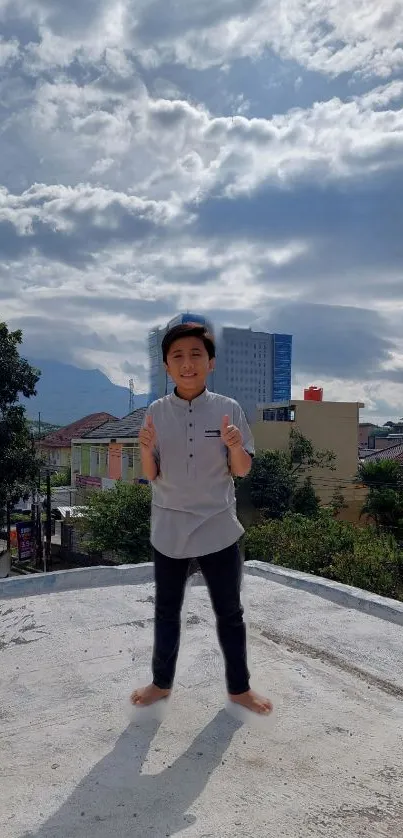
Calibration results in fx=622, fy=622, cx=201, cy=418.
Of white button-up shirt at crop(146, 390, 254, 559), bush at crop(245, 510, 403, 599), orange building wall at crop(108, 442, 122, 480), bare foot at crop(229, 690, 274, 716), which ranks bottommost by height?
orange building wall at crop(108, 442, 122, 480)

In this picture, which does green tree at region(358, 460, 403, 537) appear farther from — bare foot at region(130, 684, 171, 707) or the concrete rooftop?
bare foot at region(130, 684, 171, 707)

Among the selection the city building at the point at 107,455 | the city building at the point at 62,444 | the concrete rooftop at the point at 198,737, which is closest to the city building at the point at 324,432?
the city building at the point at 107,455

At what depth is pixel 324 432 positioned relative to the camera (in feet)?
74.2

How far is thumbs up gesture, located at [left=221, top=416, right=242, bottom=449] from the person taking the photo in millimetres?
2023

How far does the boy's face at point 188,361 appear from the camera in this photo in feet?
6.75

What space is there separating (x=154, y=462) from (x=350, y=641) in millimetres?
1231

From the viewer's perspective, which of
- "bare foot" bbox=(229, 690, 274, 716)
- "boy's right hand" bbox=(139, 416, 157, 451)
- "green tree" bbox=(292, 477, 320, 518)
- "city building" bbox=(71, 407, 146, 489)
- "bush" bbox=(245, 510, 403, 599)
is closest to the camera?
"bare foot" bbox=(229, 690, 274, 716)

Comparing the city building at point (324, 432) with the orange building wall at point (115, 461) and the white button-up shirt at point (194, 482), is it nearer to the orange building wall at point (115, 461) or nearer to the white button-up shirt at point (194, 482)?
the orange building wall at point (115, 461)

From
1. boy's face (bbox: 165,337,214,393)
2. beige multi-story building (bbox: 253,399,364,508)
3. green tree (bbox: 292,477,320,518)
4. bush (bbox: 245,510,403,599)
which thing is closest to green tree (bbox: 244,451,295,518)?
green tree (bbox: 292,477,320,518)

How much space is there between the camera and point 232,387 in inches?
126

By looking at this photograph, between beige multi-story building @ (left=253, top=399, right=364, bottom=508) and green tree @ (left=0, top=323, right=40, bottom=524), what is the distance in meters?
9.82

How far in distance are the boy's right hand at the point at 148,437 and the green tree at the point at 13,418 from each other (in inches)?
419

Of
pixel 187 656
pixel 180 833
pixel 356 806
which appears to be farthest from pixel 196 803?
pixel 187 656

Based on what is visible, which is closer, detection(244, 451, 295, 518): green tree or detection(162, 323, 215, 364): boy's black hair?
detection(162, 323, 215, 364): boy's black hair
